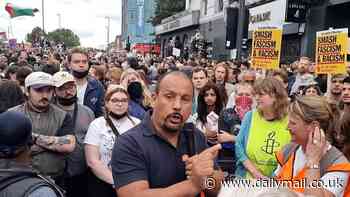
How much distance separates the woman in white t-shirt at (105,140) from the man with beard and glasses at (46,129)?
0.30 meters

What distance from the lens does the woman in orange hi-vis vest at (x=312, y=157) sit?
2.81 metres

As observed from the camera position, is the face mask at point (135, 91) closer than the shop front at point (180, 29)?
Yes

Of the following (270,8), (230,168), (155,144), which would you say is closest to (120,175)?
(155,144)

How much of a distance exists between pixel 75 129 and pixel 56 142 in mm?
592

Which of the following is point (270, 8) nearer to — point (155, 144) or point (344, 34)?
point (344, 34)

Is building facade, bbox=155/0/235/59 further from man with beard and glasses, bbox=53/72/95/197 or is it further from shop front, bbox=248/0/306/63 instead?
man with beard and glasses, bbox=53/72/95/197

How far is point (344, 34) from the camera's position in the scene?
7461 millimetres

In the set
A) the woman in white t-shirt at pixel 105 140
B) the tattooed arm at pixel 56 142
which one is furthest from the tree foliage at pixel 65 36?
the tattooed arm at pixel 56 142

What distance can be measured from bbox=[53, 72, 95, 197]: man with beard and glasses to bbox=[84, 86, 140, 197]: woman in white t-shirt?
0.12 meters

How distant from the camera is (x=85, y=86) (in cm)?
608

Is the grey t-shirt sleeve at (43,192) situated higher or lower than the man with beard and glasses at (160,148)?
lower

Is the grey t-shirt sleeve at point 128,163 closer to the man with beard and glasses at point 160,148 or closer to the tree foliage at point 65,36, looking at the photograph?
the man with beard and glasses at point 160,148

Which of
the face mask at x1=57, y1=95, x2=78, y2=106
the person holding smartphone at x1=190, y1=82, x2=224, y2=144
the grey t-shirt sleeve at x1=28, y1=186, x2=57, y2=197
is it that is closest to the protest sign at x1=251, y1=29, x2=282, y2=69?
the person holding smartphone at x1=190, y1=82, x2=224, y2=144

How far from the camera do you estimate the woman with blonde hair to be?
415 cm
